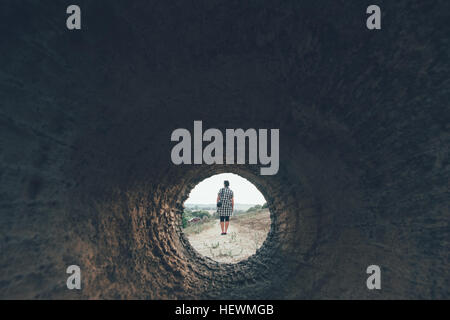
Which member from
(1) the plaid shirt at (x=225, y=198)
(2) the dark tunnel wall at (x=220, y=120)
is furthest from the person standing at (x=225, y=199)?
(2) the dark tunnel wall at (x=220, y=120)

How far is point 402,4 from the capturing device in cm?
128

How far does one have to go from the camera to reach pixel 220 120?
232 centimetres

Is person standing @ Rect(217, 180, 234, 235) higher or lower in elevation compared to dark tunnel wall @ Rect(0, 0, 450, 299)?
lower

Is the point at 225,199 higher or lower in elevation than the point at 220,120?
lower

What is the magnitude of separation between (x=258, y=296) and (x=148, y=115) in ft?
8.33

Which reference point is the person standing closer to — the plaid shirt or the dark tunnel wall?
the plaid shirt

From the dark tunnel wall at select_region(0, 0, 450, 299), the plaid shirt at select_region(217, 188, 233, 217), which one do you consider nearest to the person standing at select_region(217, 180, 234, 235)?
the plaid shirt at select_region(217, 188, 233, 217)

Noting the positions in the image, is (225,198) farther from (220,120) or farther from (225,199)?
(220,120)

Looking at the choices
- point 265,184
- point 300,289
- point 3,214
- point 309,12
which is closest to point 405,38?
point 309,12

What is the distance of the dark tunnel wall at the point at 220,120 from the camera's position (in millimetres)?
1373

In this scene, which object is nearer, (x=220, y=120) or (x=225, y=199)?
(x=220, y=120)

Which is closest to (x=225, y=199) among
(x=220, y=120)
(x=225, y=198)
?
(x=225, y=198)

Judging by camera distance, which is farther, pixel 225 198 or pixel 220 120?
pixel 225 198

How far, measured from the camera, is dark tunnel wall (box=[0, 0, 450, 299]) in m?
1.37
